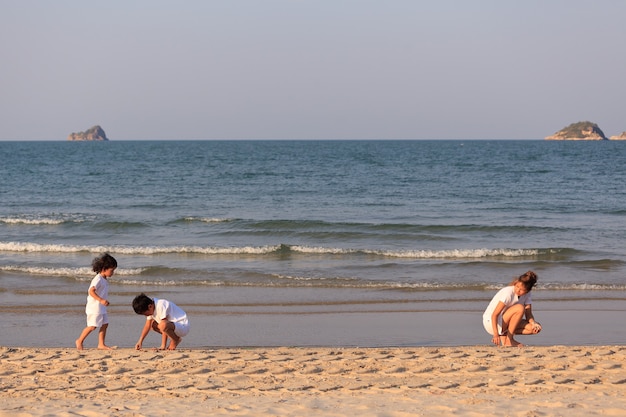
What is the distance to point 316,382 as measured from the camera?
691 cm

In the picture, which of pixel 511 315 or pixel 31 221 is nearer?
pixel 511 315

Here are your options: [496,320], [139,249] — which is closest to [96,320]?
[496,320]

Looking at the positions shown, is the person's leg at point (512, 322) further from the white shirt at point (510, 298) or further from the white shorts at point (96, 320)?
the white shorts at point (96, 320)

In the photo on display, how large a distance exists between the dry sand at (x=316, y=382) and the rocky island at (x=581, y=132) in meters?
171

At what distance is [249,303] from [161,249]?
5.88 m

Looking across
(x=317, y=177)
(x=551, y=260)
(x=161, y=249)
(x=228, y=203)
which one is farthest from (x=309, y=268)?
(x=317, y=177)

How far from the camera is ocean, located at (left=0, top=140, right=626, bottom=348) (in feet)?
34.6

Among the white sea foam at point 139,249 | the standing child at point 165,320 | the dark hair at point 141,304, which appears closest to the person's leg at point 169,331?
the standing child at point 165,320

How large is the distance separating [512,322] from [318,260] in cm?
810

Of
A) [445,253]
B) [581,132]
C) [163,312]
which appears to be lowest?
[163,312]

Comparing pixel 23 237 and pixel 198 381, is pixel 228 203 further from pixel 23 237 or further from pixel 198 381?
pixel 198 381

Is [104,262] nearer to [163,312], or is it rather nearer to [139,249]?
[163,312]

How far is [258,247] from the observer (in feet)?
58.5

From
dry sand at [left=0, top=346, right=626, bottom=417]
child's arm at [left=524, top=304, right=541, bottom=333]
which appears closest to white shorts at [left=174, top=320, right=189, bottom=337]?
dry sand at [left=0, top=346, right=626, bottom=417]
